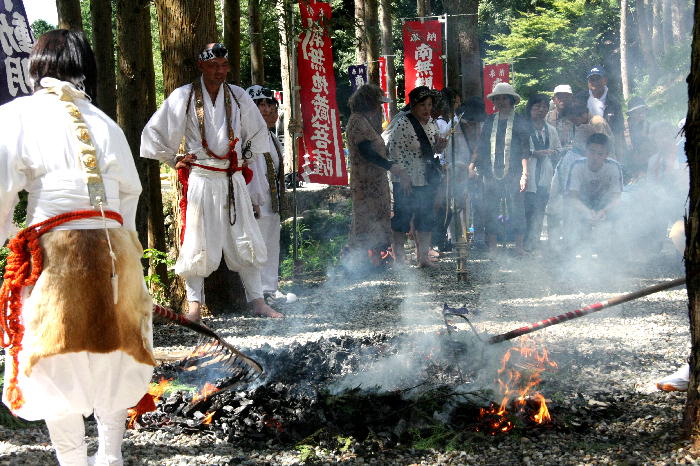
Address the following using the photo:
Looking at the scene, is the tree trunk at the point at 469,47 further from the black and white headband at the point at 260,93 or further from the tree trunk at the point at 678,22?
the tree trunk at the point at 678,22

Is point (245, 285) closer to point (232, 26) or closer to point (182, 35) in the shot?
point (182, 35)

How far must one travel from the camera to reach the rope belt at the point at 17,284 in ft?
10.8

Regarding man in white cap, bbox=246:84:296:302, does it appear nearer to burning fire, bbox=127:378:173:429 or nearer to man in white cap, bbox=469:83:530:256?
burning fire, bbox=127:378:173:429

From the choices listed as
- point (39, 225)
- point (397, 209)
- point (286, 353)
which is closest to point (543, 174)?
point (397, 209)

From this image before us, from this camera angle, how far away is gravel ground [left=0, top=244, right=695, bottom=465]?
4020 millimetres

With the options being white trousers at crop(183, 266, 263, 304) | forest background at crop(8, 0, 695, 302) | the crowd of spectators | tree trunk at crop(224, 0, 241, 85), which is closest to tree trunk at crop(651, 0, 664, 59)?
forest background at crop(8, 0, 695, 302)

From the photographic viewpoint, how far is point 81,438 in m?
→ 3.46

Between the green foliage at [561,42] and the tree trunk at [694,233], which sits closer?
the tree trunk at [694,233]

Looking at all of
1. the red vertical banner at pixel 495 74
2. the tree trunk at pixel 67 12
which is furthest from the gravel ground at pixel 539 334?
the red vertical banner at pixel 495 74

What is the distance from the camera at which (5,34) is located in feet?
A: 22.0

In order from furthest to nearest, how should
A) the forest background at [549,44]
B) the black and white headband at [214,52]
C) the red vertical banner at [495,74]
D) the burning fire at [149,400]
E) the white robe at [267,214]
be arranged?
the forest background at [549,44] < the red vertical banner at [495,74] < the white robe at [267,214] < the black and white headband at [214,52] < the burning fire at [149,400]

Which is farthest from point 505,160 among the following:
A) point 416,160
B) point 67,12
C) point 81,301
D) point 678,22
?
point 678,22

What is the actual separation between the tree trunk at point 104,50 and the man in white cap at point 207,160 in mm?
3472

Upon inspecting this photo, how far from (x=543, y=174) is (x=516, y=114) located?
0.99 m
